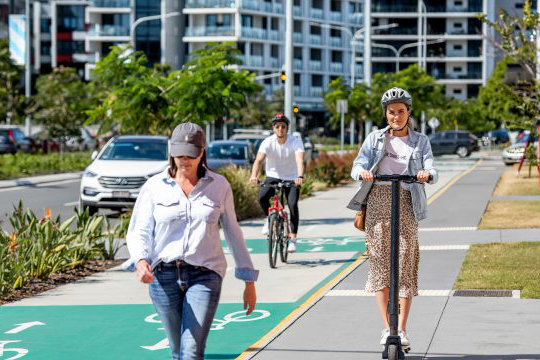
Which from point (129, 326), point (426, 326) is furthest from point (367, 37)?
point (426, 326)

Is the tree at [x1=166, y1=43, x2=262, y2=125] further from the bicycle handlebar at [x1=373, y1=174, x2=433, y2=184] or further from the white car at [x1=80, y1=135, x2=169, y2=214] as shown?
the bicycle handlebar at [x1=373, y1=174, x2=433, y2=184]

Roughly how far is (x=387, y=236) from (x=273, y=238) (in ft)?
19.6

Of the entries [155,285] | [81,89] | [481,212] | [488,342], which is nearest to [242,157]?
[481,212]

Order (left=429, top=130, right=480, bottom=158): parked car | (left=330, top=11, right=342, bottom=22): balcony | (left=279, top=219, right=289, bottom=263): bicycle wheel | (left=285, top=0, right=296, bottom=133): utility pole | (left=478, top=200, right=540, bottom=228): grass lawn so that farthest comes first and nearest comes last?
1. (left=330, top=11, right=342, bottom=22): balcony
2. (left=429, top=130, right=480, bottom=158): parked car
3. (left=285, top=0, right=296, bottom=133): utility pole
4. (left=478, top=200, right=540, bottom=228): grass lawn
5. (left=279, top=219, right=289, bottom=263): bicycle wheel

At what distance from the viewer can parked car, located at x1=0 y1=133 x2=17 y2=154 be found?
5878cm

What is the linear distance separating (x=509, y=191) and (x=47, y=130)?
30.0 metres

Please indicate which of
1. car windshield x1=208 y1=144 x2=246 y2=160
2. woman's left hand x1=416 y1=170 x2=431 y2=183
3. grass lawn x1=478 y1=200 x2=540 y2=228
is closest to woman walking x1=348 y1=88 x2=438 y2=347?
woman's left hand x1=416 y1=170 x2=431 y2=183

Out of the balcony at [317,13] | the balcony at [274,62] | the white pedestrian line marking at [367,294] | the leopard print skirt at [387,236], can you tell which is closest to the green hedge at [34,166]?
the white pedestrian line marking at [367,294]

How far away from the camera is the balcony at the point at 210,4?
102 meters

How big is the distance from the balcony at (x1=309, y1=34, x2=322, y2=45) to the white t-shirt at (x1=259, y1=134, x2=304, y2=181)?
9509 centimetres

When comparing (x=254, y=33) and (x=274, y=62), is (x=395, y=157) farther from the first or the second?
(x=274, y=62)

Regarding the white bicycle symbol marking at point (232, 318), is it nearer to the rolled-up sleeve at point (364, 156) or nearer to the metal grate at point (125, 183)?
the rolled-up sleeve at point (364, 156)

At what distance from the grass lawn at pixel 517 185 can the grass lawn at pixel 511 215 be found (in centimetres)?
396

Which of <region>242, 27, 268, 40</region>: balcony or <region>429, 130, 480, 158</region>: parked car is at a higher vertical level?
<region>242, 27, 268, 40</region>: balcony
